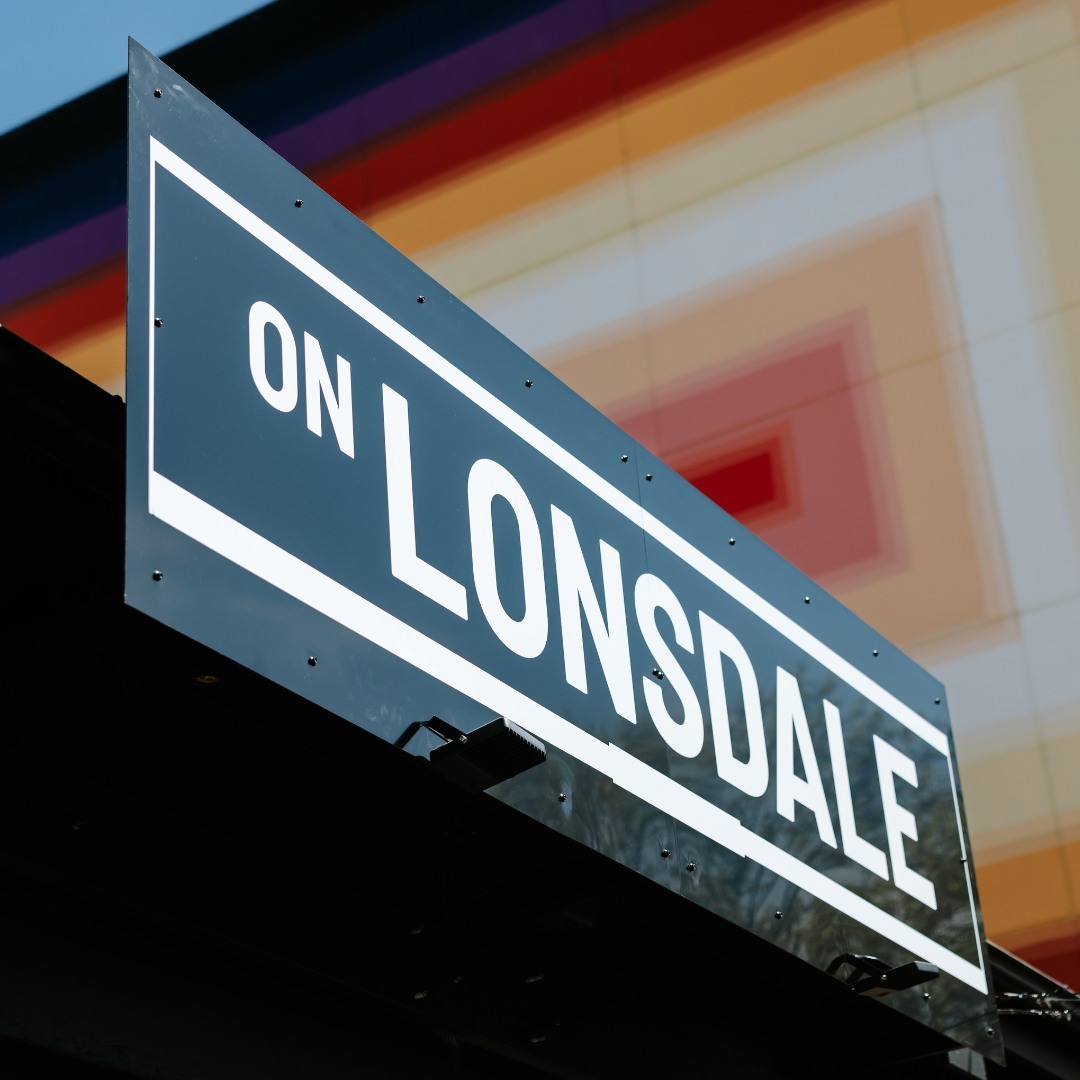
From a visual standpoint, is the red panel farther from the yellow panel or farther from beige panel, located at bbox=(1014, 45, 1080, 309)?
the yellow panel

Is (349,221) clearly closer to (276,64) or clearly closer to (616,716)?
(616,716)

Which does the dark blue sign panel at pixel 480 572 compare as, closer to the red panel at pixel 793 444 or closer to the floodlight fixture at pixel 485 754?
the floodlight fixture at pixel 485 754

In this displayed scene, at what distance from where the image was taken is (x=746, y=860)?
4297 mm

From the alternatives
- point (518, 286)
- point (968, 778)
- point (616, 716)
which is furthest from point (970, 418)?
point (616, 716)

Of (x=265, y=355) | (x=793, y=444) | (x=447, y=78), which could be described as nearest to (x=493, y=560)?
(x=265, y=355)

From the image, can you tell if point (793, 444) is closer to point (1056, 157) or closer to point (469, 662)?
point (1056, 157)

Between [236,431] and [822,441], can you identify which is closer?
[236,431]

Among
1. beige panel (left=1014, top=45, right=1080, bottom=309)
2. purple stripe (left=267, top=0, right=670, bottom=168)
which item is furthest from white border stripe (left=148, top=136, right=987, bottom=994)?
purple stripe (left=267, top=0, right=670, bottom=168)

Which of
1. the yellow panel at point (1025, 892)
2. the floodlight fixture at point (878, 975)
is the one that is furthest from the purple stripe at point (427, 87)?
the floodlight fixture at point (878, 975)

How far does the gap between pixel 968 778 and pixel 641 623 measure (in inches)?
238

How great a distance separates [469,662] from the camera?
3574 millimetres

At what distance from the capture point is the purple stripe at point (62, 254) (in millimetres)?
14891

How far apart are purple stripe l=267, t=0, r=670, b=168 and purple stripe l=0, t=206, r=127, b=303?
5.45ft

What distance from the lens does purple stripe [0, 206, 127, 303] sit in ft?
48.9
